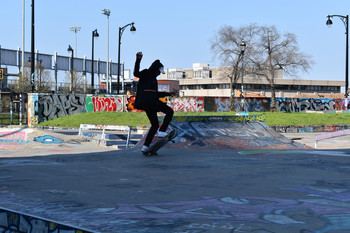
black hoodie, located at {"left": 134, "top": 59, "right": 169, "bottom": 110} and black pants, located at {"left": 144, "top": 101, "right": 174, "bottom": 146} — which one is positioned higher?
black hoodie, located at {"left": 134, "top": 59, "right": 169, "bottom": 110}

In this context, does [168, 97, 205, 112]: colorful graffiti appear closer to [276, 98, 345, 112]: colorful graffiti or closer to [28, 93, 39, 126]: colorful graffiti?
[276, 98, 345, 112]: colorful graffiti

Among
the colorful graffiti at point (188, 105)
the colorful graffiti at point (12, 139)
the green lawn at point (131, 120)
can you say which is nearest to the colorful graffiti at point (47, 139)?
the colorful graffiti at point (12, 139)

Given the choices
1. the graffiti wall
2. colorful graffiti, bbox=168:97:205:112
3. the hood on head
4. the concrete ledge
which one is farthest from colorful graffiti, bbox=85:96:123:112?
the concrete ledge

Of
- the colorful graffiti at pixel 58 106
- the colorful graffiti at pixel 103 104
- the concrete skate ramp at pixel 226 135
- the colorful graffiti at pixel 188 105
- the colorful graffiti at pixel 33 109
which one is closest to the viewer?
the concrete skate ramp at pixel 226 135

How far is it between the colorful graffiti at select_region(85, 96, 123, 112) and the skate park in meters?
28.3

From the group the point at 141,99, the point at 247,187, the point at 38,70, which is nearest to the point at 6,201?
the point at 247,187

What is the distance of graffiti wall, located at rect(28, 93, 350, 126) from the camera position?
31.0 m

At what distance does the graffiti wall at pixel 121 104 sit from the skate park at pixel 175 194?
1709cm

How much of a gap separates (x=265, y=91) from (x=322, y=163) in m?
101

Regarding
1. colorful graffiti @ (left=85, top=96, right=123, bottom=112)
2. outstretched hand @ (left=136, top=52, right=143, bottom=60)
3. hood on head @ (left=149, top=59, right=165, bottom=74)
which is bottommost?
colorful graffiti @ (left=85, top=96, right=123, bottom=112)

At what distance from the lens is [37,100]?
3077cm

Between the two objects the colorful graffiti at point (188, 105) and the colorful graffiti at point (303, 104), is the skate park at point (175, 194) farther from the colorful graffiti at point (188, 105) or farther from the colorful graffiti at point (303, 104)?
the colorful graffiti at point (303, 104)

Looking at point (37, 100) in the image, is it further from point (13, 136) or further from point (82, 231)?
point (82, 231)

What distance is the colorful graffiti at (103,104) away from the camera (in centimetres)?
3531
